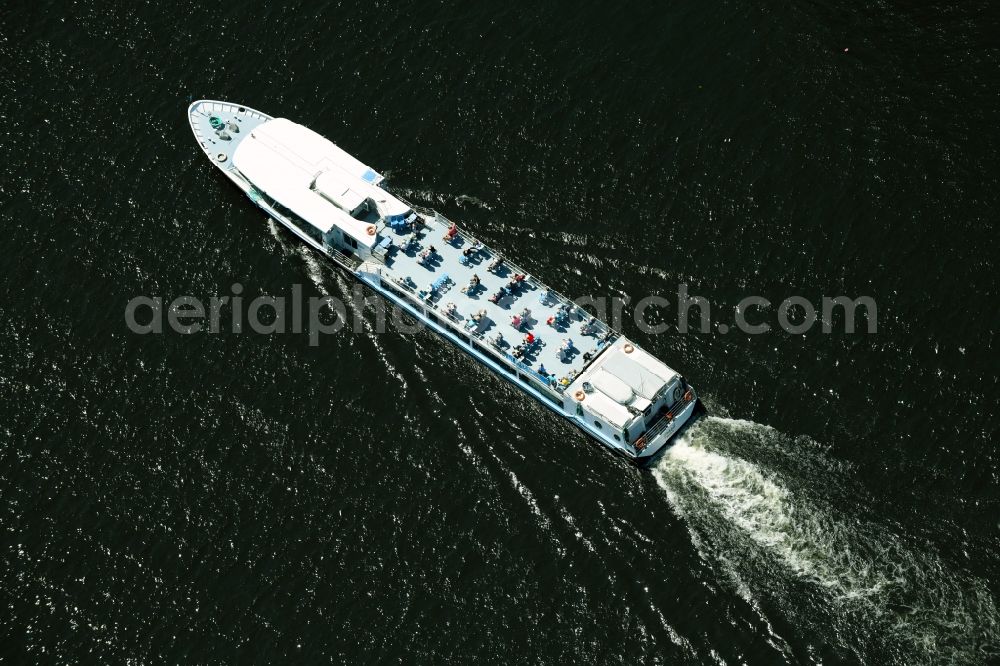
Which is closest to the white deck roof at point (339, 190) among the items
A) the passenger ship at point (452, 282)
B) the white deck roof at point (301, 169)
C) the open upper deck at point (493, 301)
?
the passenger ship at point (452, 282)

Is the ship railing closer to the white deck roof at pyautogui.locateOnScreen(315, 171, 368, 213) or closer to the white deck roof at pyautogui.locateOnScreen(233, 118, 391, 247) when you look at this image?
the white deck roof at pyautogui.locateOnScreen(233, 118, 391, 247)

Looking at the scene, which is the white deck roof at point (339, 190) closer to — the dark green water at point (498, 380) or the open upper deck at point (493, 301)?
the open upper deck at point (493, 301)

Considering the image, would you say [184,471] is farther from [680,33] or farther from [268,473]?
[680,33]

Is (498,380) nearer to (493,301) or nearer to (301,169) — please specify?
(493,301)

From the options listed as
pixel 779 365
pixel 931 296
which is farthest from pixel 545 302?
pixel 931 296

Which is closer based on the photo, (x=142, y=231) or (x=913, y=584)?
(x=913, y=584)

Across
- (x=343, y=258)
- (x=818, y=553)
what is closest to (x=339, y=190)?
(x=343, y=258)
